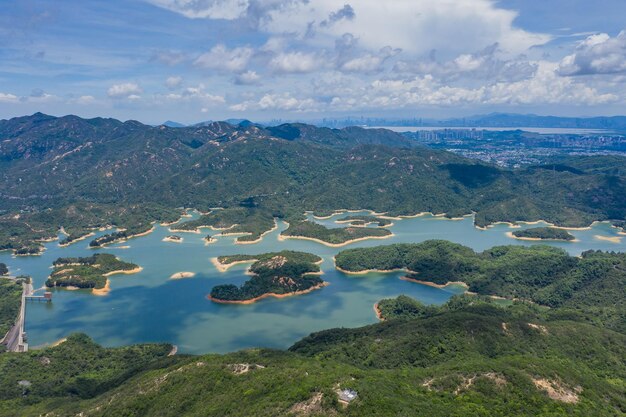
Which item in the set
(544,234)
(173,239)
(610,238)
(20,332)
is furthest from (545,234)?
(20,332)

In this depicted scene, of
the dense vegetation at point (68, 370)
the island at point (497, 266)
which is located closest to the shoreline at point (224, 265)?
the island at point (497, 266)

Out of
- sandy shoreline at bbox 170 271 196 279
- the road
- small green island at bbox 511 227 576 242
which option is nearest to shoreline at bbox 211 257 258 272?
sandy shoreline at bbox 170 271 196 279

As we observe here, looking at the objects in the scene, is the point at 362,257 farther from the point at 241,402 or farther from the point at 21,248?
the point at 21,248

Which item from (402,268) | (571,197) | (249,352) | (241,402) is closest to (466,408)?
(241,402)

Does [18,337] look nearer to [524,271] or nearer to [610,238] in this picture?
[524,271]

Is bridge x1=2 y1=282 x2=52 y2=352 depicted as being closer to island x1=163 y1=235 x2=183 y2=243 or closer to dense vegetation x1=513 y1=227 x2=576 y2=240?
island x1=163 y1=235 x2=183 y2=243

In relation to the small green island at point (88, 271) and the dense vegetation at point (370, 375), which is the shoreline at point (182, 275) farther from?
the dense vegetation at point (370, 375)
